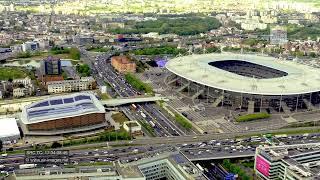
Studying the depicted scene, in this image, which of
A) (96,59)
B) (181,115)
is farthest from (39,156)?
(96,59)

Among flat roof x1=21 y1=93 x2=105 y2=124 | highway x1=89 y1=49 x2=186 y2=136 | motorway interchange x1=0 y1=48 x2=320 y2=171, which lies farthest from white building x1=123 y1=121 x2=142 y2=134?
flat roof x1=21 y1=93 x2=105 y2=124

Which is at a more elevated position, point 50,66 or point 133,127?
point 50,66

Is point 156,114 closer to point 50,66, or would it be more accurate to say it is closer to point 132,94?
point 132,94

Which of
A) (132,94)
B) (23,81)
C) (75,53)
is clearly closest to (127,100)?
(132,94)

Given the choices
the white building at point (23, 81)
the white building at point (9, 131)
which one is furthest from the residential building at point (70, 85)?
the white building at point (9, 131)

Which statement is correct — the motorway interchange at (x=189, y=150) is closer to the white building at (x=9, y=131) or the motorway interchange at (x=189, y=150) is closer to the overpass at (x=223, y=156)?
the overpass at (x=223, y=156)

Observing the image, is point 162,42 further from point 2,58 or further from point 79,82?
point 79,82
